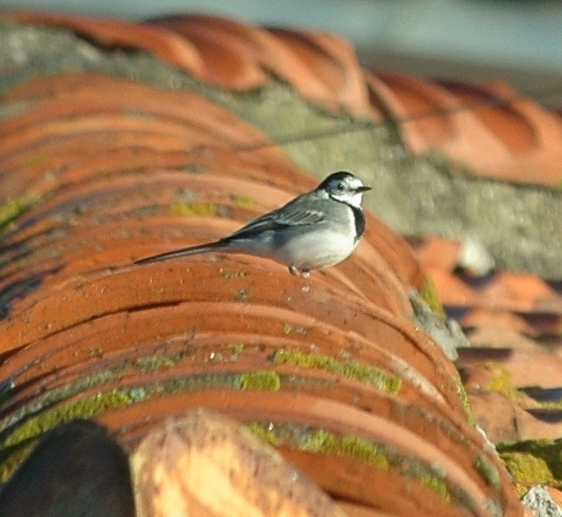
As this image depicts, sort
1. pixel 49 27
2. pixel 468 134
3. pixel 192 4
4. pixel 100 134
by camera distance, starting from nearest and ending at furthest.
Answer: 1. pixel 100 134
2. pixel 49 27
3. pixel 468 134
4. pixel 192 4

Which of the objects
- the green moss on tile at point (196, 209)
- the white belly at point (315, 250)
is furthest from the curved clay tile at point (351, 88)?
the green moss on tile at point (196, 209)

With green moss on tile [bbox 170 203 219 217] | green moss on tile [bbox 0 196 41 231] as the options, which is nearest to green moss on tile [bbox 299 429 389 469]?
green moss on tile [bbox 170 203 219 217]

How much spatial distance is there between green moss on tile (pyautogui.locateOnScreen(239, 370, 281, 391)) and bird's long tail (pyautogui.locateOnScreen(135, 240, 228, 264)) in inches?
38.9

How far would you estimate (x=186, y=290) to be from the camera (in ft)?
11.3

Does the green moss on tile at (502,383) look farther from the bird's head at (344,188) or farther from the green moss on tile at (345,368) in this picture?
the bird's head at (344,188)

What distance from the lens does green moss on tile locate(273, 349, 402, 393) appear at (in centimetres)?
297

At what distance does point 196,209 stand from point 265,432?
73.1 inches

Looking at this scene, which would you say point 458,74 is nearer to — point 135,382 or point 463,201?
point 463,201

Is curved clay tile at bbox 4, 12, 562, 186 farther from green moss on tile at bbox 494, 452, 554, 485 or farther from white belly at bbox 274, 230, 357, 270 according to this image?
green moss on tile at bbox 494, 452, 554, 485

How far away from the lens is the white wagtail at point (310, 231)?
16.2 feet

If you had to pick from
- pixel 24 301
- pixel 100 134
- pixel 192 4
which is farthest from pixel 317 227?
pixel 192 4

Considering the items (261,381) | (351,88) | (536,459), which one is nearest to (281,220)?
(536,459)

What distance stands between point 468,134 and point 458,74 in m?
7.86

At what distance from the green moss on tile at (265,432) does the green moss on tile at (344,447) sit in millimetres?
41
